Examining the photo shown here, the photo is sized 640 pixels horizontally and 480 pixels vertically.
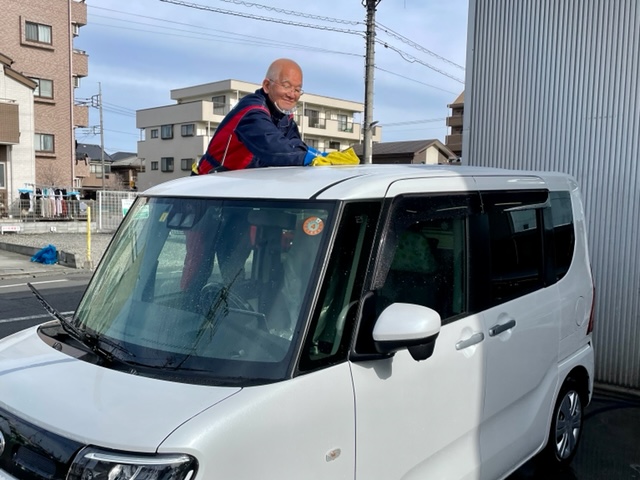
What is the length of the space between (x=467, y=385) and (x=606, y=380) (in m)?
3.41

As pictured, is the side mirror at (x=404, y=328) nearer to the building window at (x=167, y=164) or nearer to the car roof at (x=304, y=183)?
the car roof at (x=304, y=183)

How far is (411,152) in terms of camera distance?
134 feet

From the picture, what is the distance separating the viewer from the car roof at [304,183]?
2098 mm

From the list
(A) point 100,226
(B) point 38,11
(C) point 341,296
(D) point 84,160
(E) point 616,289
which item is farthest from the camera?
(D) point 84,160

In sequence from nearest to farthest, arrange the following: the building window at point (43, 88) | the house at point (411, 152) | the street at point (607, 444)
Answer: the street at point (607, 444) < the building window at point (43, 88) < the house at point (411, 152)

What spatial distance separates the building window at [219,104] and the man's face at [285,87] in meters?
46.7

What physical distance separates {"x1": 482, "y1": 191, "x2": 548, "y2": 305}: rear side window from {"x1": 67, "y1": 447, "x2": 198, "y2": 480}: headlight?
5.68ft

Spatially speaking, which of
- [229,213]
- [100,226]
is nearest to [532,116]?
[229,213]

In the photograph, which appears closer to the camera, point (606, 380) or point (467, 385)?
point (467, 385)

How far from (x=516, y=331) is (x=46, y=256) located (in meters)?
13.6

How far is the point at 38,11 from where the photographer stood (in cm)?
3081

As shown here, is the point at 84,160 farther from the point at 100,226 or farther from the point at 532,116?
the point at 532,116

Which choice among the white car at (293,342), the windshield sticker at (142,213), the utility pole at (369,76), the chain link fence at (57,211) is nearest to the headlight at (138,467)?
the white car at (293,342)

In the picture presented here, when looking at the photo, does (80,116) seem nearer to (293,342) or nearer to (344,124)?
(344,124)
